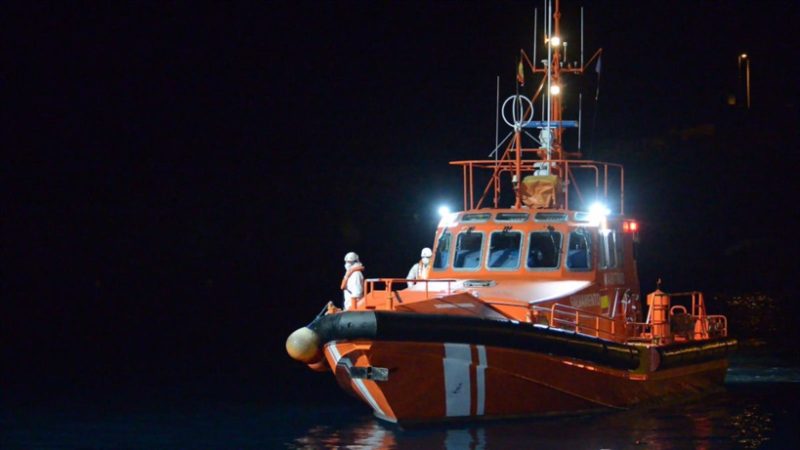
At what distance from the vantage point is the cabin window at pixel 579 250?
13070 mm

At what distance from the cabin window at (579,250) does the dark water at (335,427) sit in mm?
1451

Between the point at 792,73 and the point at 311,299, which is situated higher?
the point at 792,73

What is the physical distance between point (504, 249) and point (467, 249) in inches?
14.9

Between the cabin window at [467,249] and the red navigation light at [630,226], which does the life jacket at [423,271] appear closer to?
the cabin window at [467,249]

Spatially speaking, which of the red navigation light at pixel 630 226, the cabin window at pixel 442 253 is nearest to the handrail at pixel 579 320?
the red navigation light at pixel 630 226

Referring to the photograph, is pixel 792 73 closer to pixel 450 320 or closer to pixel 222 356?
pixel 222 356

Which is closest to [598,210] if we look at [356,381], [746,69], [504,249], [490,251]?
[504,249]

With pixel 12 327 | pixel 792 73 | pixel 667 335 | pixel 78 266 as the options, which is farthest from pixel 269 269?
pixel 667 335

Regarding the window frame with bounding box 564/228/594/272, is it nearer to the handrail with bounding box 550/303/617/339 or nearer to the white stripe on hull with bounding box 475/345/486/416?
the handrail with bounding box 550/303/617/339

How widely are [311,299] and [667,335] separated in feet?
56.3

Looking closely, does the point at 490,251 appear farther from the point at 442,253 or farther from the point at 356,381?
the point at 356,381

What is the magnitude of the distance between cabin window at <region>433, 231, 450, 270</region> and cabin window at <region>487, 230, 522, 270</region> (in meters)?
0.48

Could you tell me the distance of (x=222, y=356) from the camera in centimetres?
2003

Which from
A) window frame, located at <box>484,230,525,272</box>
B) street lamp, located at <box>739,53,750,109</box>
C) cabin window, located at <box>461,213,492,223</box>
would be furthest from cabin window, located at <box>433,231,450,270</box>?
street lamp, located at <box>739,53,750,109</box>
